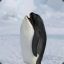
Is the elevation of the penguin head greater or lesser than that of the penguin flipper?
greater

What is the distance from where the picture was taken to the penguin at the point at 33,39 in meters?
2.28

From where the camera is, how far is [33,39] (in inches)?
90.5

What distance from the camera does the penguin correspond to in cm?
228

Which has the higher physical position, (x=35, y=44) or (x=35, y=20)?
(x=35, y=20)

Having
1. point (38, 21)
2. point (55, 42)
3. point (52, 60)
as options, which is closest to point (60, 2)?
point (55, 42)

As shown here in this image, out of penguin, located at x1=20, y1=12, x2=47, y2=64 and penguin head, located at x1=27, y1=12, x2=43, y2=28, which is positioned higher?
penguin head, located at x1=27, y1=12, x2=43, y2=28

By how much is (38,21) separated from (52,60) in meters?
0.84

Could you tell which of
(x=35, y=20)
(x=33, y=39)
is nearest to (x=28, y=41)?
(x=33, y=39)

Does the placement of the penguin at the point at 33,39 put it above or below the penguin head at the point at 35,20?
below

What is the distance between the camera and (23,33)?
2.31m

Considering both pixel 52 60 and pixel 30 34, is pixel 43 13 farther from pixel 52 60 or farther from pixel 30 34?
pixel 30 34

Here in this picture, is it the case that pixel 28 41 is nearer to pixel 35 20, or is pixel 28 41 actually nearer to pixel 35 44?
pixel 35 44

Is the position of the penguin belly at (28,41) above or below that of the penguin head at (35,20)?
below

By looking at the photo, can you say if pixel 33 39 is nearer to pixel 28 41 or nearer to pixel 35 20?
pixel 28 41
